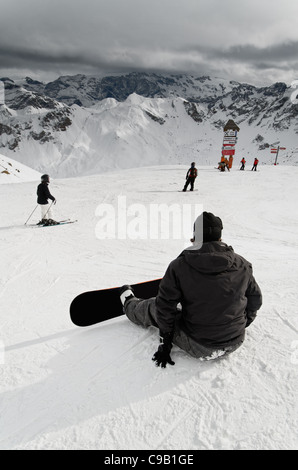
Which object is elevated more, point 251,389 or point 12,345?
point 251,389

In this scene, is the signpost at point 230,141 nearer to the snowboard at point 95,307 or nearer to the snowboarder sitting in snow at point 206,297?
the snowboard at point 95,307

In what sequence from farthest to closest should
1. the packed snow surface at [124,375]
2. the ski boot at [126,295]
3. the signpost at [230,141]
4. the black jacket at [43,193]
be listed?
the signpost at [230,141]
the black jacket at [43,193]
the ski boot at [126,295]
the packed snow surface at [124,375]

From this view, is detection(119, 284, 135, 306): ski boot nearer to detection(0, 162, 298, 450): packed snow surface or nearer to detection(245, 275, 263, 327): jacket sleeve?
detection(0, 162, 298, 450): packed snow surface

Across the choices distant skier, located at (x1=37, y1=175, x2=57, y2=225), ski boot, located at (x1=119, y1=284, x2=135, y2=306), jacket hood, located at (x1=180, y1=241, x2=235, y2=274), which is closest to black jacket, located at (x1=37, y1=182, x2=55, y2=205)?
distant skier, located at (x1=37, y1=175, x2=57, y2=225)

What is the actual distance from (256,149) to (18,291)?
19195 cm

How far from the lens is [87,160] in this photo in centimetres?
18888

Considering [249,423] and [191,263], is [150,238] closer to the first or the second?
[191,263]

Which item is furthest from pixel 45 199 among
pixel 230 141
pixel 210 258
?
pixel 230 141

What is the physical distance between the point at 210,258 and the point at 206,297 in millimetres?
389

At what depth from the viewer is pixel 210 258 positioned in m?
2.77

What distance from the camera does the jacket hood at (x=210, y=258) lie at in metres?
2.76

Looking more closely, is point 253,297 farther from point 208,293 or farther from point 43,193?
Answer: point 43,193

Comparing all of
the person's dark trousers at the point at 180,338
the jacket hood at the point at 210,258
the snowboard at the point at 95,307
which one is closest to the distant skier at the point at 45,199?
the snowboard at the point at 95,307
